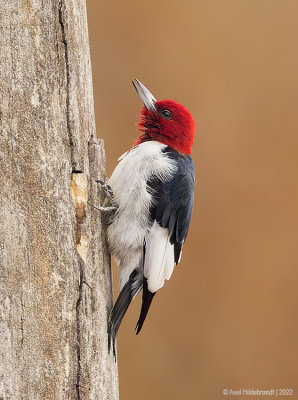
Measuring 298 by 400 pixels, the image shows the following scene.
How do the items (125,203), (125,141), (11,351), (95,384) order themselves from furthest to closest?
(125,141), (125,203), (95,384), (11,351)

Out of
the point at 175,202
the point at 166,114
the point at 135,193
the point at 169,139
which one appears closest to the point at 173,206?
the point at 175,202

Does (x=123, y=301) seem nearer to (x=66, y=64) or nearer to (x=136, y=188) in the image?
(x=136, y=188)

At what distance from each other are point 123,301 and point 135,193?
1.40 feet

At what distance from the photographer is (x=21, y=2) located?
2.31m

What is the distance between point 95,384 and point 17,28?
3.90 feet

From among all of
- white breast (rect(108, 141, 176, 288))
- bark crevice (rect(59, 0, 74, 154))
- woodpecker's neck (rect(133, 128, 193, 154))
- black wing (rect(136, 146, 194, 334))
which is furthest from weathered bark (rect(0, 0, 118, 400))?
woodpecker's neck (rect(133, 128, 193, 154))

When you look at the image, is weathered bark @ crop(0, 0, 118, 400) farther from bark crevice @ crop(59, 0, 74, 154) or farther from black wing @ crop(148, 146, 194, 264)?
black wing @ crop(148, 146, 194, 264)

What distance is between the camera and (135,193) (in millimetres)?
2809

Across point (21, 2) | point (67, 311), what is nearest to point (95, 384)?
point (67, 311)

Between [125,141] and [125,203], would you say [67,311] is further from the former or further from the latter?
[125,141]

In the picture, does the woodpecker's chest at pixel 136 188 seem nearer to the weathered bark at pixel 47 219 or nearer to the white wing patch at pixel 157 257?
the white wing patch at pixel 157 257

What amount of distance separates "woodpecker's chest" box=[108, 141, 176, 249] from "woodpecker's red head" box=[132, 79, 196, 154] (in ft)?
0.80

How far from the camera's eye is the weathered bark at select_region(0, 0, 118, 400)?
7.29 ft

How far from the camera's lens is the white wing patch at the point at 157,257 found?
276cm
